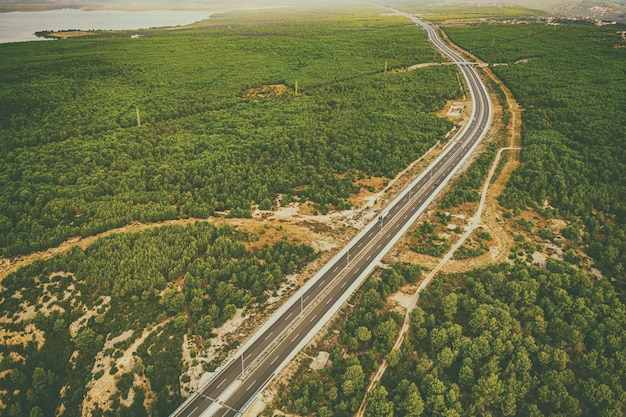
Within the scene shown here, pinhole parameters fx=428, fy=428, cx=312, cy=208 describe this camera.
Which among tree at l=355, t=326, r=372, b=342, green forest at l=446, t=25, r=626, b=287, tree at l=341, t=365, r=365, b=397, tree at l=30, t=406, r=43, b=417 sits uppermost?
green forest at l=446, t=25, r=626, b=287

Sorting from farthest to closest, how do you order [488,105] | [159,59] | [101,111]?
[159,59] < [488,105] < [101,111]

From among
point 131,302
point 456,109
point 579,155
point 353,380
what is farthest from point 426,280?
point 456,109

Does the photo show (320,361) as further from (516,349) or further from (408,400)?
(516,349)

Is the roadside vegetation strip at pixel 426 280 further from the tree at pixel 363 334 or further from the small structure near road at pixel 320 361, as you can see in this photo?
the small structure near road at pixel 320 361

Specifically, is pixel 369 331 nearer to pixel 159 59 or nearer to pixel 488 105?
pixel 488 105

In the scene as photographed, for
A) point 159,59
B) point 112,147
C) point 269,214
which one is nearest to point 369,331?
point 269,214

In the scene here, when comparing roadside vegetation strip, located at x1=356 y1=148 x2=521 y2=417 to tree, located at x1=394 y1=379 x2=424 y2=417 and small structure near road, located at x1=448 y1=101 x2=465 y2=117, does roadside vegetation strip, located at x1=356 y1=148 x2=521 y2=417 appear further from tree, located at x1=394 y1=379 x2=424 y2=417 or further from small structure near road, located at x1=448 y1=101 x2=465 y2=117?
small structure near road, located at x1=448 y1=101 x2=465 y2=117

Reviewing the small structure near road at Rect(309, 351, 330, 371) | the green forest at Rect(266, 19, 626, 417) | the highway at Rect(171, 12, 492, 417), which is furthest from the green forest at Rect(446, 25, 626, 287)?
the small structure near road at Rect(309, 351, 330, 371)
